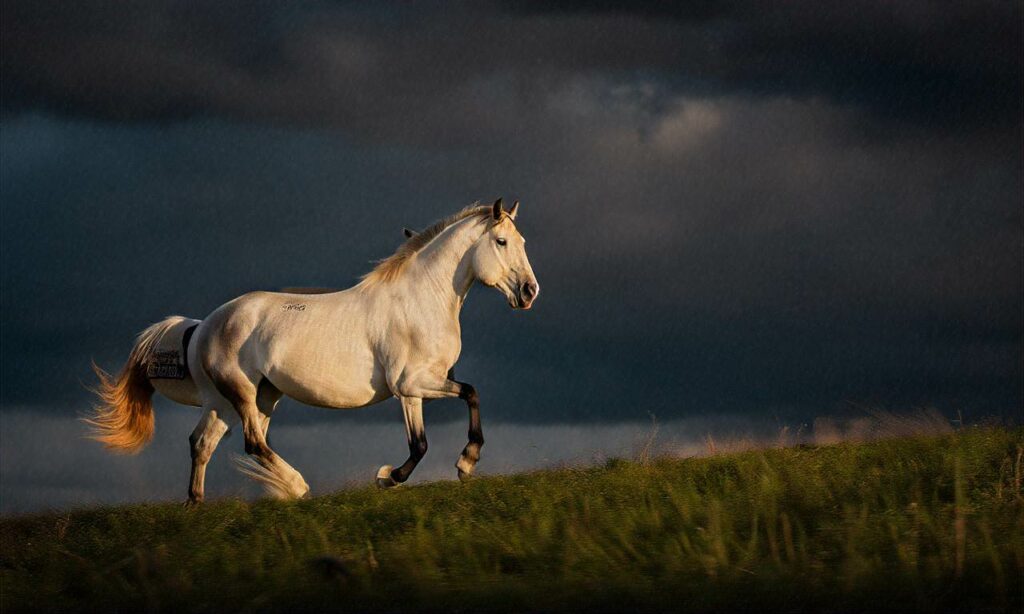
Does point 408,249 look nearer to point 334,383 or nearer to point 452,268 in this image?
point 452,268

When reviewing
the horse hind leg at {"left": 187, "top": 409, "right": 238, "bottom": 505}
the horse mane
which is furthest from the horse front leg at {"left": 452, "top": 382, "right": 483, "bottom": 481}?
the horse hind leg at {"left": 187, "top": 409, "right": 238, "bottom": 505}

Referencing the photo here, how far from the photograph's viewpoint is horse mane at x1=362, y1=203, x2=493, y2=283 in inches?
576

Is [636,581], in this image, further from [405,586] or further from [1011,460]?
[1011,460]

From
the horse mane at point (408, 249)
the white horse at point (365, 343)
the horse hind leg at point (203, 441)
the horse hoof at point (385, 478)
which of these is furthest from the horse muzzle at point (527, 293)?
the horse hind leg at point (203, 441)


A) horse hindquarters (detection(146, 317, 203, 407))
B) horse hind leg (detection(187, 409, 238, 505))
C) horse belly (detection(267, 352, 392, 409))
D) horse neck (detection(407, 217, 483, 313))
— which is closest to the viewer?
horse neck (detection(407, 217, 483, 313))

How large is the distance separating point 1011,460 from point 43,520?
10744 millimetres

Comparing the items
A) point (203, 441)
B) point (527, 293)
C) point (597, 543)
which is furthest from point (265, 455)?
point (597, 543)

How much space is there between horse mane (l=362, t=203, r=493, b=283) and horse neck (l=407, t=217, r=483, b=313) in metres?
0.34

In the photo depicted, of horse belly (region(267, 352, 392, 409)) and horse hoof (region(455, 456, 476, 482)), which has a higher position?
horse belly (region(267, 352, 392, 409))

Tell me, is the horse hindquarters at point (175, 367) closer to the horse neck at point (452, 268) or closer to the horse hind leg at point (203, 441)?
the horse hind leg at point (203, 441)

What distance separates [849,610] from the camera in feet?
23.5

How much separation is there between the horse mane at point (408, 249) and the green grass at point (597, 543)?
2.78 metres

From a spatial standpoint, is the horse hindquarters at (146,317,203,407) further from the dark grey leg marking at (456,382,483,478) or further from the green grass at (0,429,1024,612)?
the dark grey leg marking at (456,382,483,478)

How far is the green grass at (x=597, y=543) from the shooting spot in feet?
24.9
